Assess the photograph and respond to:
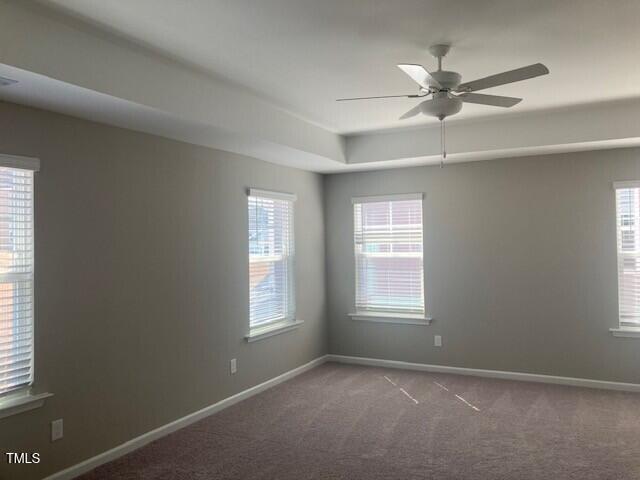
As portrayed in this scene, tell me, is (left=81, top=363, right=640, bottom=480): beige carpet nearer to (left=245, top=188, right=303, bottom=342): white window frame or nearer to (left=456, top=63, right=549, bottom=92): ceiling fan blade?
(left=245, top=188, right=303, bottom=342): white window frame

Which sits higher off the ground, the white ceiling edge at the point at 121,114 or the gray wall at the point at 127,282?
the white ceiling edge at the point at 121,114

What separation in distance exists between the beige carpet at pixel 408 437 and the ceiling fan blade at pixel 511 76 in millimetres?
2363

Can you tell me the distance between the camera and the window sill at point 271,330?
494 cm

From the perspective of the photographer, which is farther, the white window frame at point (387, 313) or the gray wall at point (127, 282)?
the white window frame at point (387, 313)

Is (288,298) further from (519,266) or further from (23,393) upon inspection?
(23,393)

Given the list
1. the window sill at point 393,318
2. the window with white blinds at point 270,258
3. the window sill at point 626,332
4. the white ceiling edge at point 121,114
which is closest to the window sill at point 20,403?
the white ceiling edge at point 121,114

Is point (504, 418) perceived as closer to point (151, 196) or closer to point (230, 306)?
point (230, 306)

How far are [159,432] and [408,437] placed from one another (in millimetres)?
1872

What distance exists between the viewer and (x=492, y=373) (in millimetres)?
5410

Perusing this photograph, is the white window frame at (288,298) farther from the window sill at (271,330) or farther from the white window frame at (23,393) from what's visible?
the white window frame at (23,393)

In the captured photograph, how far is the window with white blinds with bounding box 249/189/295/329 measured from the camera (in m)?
5.05

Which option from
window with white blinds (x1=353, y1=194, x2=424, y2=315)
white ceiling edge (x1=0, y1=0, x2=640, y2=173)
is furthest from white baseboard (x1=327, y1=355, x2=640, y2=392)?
white ceiling edge (x1=0, y1=0, x2=640, y2=173)

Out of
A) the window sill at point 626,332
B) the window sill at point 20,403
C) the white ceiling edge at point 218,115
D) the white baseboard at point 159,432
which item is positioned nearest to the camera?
the white ceiling edge at point 218,115

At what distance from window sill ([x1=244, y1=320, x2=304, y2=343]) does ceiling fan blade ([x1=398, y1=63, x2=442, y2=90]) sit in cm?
293
